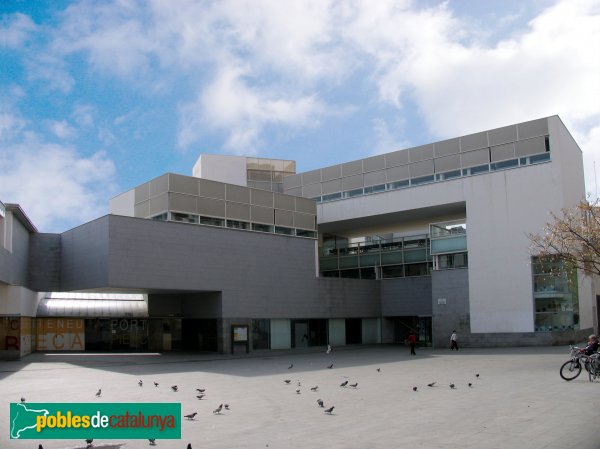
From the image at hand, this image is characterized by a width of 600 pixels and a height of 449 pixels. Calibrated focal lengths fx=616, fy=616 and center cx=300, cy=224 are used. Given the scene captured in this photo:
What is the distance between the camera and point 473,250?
39312mm

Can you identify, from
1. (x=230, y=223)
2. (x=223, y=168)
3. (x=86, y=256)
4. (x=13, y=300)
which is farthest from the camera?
(x=223, y=168)

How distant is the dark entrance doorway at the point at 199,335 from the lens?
121 ft

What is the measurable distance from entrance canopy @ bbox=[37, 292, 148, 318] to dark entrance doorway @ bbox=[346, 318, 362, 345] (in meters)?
14.2

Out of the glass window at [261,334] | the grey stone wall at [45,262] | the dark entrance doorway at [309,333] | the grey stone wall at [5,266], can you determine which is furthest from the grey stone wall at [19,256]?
the dark entrance doorway at [309,333]

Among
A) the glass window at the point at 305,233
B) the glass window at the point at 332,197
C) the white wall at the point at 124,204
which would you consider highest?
the glass window at the point at 332,197

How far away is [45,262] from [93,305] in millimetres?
4945

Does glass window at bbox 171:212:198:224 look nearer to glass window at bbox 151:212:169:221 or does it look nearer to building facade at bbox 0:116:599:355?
building facade at bbox 0:116:599:355

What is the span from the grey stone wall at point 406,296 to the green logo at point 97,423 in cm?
3356

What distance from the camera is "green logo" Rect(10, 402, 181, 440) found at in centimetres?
1040

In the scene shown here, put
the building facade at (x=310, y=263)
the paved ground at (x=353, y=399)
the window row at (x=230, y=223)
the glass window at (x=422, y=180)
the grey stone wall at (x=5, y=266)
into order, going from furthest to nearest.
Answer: the glass window at (x=422, y=180) → the window row at (x=230, y=223) → the building facade at (x=310, y=263) → the grey stone wall at (x=5, y=266) → the paved ground at (x=353, y=399)

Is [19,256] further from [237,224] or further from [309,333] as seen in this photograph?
[309,333]

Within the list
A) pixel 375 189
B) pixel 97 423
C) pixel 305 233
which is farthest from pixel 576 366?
pixel 375 189

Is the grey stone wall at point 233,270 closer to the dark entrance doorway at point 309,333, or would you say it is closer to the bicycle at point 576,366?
the dark entrance doorway at point 309,333

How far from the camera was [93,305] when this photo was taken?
4025 centimetres
